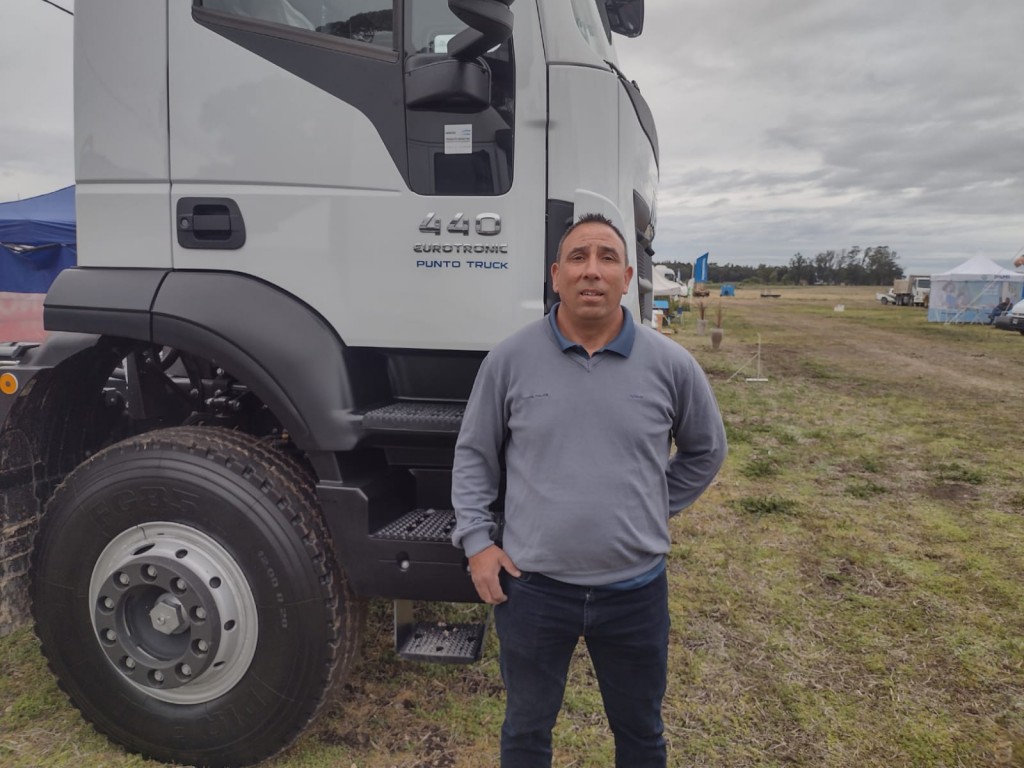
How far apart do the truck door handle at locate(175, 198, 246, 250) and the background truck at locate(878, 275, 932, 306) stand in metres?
54.1

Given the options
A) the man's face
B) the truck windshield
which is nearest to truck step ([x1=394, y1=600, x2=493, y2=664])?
the man's face

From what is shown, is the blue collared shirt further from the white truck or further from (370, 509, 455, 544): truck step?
the white truck

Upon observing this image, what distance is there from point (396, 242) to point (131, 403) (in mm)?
1315

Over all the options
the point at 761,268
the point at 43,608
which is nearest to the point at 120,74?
the point at 43,608

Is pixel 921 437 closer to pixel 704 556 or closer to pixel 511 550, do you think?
pixel 704 556

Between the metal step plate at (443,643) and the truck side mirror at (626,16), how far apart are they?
272 centimetres

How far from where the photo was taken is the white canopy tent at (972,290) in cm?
2773

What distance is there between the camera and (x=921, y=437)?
8.12 m

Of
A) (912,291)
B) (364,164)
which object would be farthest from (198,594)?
(912,291)

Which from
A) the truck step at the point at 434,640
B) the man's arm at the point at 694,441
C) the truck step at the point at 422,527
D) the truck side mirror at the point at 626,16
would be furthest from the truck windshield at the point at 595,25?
the truck step at the point at 434,640

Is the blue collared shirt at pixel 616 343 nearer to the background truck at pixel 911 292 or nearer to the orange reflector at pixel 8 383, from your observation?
the orange reflector at pixel 8 383

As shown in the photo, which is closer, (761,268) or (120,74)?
(120,74)

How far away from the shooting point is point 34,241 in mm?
9656

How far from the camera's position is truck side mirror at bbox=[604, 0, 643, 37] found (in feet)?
10.8
